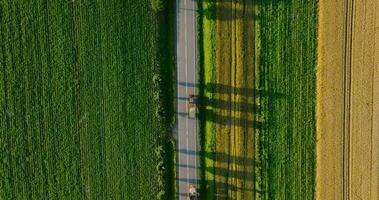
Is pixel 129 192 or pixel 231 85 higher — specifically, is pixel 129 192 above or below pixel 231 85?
below

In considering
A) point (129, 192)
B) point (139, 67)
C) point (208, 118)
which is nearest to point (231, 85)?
point (208, 118)

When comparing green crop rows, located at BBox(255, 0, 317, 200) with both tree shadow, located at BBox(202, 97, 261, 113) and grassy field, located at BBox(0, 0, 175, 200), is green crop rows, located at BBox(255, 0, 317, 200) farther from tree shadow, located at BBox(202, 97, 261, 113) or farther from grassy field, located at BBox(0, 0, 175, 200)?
grassy field, located at BBox(0, 0, 175, 200)

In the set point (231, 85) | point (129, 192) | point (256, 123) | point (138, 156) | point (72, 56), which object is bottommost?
point (129, 192)

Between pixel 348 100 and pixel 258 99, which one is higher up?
pixel 258 99

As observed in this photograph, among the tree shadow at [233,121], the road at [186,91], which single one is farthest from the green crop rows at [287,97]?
the road at [186,91]

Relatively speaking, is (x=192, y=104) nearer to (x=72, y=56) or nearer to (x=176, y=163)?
(x=176, y=163)

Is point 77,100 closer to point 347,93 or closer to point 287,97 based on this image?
point 287,97

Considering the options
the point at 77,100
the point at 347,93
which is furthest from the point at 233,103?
the point at 77,100

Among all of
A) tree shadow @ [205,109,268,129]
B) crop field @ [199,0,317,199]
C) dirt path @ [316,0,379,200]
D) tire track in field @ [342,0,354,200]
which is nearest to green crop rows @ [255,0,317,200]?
crop field @ [199,0,317,199]
